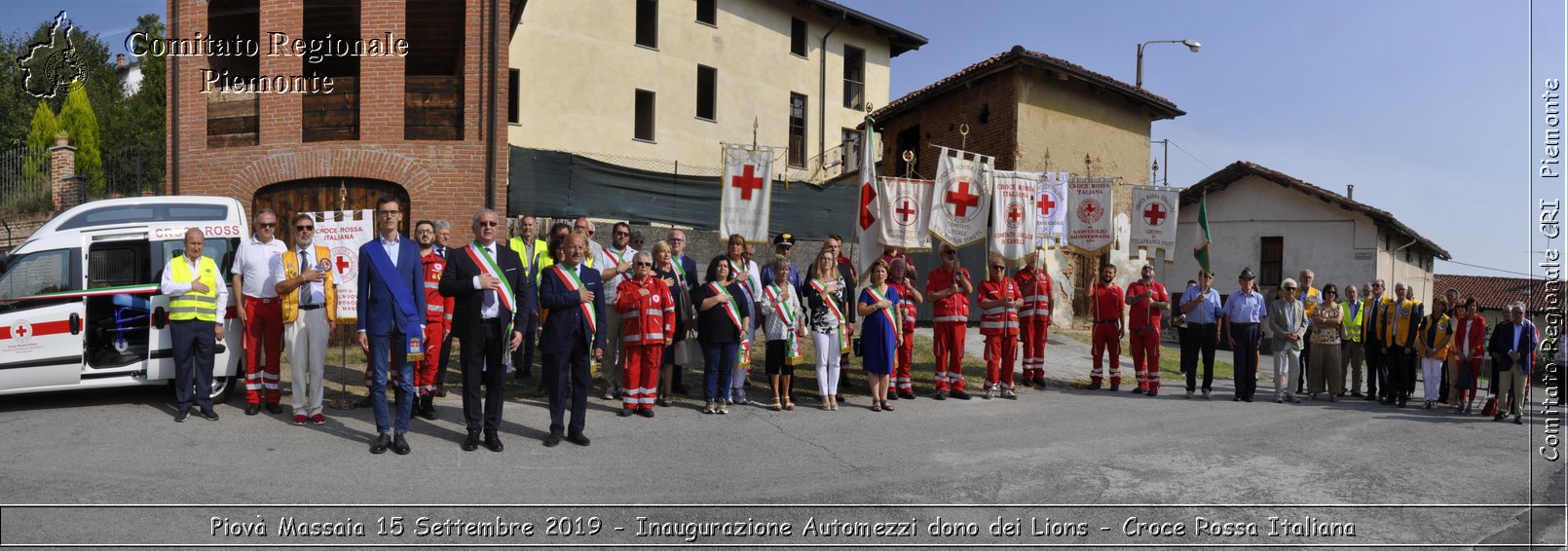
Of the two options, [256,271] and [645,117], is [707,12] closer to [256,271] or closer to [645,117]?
[645,117]

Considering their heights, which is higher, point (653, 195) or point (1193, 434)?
point (653, 195)

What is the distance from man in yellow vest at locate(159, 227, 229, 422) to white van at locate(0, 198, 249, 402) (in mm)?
282

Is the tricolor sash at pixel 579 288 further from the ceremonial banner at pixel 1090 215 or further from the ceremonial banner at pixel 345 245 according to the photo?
the ceremonial banner at pixel 1090 215

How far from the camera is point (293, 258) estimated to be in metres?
8.65

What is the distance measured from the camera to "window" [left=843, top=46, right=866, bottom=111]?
115 feet

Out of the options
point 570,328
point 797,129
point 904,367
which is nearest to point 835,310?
point 904,367

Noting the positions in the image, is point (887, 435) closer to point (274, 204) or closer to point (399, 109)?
point (399, 109)

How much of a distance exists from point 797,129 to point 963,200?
19.8 m

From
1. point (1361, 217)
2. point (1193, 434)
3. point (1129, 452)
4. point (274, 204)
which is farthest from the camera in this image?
point (1361, 217)

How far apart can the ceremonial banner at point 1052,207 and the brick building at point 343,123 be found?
28.2 ft

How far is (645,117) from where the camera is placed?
29625 mm

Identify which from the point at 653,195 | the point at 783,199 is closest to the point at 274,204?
the point at 653,195

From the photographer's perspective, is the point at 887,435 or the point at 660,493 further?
the point at 887,435

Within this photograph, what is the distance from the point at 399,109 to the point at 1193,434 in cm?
1231
